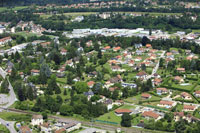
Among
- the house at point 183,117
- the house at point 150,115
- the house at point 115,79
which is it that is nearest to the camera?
the house at point 183,117

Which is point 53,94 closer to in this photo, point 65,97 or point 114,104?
point 65,97

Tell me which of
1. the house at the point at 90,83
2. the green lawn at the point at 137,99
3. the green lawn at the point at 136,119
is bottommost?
the green lawn at the point at 136,119

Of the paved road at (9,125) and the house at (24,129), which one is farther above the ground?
the house at (24,129)

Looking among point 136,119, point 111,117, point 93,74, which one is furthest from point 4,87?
point 136,119

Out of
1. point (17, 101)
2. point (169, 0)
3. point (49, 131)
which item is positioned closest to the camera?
point (49, 131)

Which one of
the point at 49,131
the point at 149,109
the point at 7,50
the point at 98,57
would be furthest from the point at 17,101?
the point at 7,50

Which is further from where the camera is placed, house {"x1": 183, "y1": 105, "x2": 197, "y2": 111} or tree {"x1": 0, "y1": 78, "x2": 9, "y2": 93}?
tree {"x1": 0, "y1": 78, "x2": 9, "y2": 93}

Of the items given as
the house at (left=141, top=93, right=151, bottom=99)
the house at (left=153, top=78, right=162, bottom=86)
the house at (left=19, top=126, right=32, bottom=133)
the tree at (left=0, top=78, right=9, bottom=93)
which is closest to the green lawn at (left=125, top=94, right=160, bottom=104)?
the house at (left=141, top=93, right=151, bottom=99)

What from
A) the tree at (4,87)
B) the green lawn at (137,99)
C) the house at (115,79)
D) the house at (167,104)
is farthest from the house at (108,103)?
the tree at (4,87)

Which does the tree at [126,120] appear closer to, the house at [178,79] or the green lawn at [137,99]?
the green lawn at [137,99]

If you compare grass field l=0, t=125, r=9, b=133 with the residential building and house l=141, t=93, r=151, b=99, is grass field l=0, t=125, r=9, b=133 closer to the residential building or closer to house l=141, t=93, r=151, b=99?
house l=141, t=93, r=151, b=99

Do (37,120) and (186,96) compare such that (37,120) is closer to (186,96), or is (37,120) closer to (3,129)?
(3,129)
